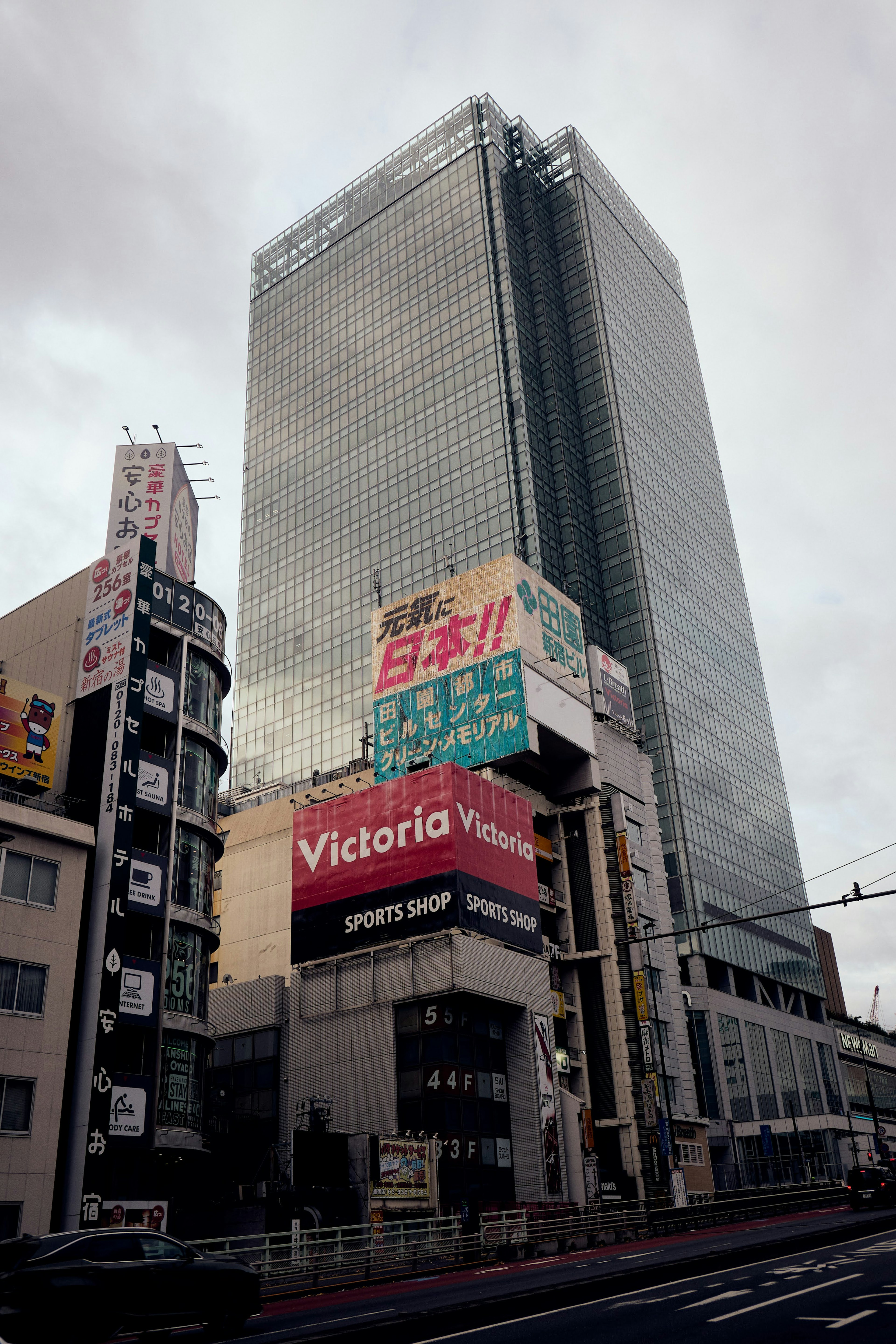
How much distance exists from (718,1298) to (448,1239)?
18.0 metres

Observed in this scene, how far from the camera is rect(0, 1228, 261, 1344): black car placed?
17.2 m

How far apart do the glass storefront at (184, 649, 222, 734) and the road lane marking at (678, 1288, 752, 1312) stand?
35702mm

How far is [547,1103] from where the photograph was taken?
202 ft

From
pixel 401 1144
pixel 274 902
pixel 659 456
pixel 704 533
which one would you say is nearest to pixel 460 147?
pixel 659 456

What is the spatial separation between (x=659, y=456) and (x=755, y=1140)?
98888 mm

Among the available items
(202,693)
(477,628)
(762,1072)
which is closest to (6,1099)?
(202,693)

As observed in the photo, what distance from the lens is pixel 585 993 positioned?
3066 inches

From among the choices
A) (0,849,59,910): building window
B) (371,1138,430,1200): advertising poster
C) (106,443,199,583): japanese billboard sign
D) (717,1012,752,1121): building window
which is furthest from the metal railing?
(717,1012,752,1121): building window

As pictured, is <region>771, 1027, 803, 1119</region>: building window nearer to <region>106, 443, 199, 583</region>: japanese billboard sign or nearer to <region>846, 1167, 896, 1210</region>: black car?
<region>846, 1167, 896, 1210</region>: black car

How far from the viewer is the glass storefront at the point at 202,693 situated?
2018 inches

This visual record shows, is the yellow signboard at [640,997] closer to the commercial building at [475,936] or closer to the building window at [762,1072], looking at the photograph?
the commercial building at [475,936]

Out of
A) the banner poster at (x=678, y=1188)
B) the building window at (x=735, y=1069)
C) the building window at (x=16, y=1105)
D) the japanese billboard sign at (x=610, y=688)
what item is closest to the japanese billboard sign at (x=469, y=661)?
the japanese billboard sign at (x=610, y=688)

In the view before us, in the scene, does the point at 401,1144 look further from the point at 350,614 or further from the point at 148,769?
the point at 350,614

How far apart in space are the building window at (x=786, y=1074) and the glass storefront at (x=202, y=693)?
9224 cm
